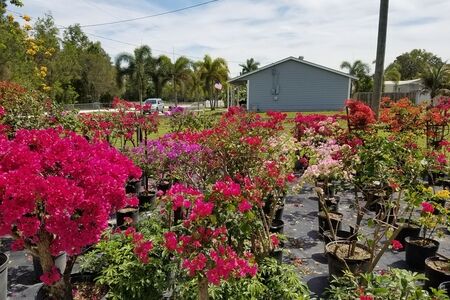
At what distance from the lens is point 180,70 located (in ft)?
123

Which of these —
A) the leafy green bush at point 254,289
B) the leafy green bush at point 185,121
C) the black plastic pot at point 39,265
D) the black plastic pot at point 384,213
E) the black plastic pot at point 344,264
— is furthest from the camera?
the leafy green bush at point 185,121

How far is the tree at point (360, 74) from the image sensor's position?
3811 centimetres

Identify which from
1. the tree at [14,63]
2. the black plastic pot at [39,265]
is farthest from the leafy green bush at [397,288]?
the tree at [14,63]

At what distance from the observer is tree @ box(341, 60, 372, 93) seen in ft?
125

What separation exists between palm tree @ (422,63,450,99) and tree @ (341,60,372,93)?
5481mm

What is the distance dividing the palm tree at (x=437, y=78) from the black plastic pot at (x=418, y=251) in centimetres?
3491

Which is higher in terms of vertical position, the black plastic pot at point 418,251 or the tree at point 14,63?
the tree at point 14,63

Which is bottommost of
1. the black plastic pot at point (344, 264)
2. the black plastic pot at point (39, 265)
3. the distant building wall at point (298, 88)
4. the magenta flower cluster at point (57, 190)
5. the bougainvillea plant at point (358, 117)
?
the black plastic pot at point (39, 265)

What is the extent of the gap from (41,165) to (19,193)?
417 mm

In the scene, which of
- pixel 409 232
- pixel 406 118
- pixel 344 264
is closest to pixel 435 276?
pixel 344 264

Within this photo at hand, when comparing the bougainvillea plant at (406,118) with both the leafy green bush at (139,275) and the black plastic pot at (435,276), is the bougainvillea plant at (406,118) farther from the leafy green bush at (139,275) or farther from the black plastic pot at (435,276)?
the leafy green bush at (139,275)

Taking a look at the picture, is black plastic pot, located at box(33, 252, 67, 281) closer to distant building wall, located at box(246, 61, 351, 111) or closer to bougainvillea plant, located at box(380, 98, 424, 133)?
bougainvillea plant, located at box(380, 98, 424, 133)

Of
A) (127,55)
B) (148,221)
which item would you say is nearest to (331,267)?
(148,221)

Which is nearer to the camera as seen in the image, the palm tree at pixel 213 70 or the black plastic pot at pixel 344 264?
the black plastic pot at pixel 344 264
